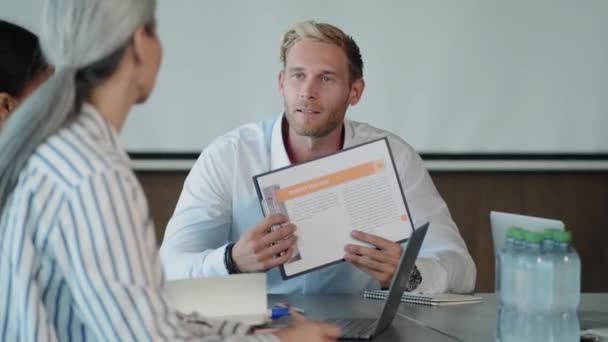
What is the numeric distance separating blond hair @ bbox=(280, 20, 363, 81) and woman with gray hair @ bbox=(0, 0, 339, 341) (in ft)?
5.54

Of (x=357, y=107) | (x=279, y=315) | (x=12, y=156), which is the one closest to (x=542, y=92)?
(x=357, y=107)

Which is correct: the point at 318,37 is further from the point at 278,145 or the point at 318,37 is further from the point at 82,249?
the point at 82,249

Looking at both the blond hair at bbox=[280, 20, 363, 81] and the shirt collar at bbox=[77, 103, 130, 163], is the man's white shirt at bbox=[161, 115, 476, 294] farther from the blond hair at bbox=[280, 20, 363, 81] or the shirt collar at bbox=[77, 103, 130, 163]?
the shirt collar at bbox=[77, 103, 130, 163]

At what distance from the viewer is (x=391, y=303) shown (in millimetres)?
1979

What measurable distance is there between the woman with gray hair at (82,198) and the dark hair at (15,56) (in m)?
0.94

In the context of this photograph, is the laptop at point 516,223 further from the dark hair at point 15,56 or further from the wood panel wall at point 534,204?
the wood panel wall at point 534,204

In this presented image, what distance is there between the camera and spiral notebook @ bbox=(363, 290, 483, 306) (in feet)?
8.07

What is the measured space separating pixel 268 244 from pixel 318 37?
2.73 feet

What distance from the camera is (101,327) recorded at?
1.22 m

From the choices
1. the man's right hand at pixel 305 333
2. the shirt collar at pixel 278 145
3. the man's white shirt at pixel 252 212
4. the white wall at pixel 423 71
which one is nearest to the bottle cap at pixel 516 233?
the man's right hand at pixel 305 333

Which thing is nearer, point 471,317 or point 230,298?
point 230,298

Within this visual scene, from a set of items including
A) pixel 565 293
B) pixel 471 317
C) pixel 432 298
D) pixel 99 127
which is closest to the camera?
pixel 99 127

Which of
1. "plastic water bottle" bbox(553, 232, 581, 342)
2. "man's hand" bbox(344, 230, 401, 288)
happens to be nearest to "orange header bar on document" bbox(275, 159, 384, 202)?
"man's hand" bbox(344, 230, 401, 288)

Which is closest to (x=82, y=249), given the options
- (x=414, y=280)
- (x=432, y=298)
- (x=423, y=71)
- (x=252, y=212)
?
(x=432, y=298)
